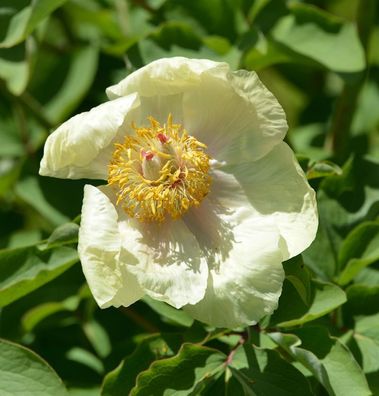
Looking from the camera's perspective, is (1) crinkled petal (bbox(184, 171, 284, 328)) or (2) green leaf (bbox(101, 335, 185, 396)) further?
(2) green leaf (bbox(101, 335, 185, 396))

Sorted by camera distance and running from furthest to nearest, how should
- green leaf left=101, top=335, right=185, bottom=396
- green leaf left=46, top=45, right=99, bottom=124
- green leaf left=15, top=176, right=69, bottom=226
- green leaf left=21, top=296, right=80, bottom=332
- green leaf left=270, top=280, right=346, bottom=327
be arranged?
green leaf left=46, top=45, right=99, bottom=124
green leaf left=15, top=176, right=69, bottom=226
green leaf left=21, top=296, right=80, bottom=332
green leaf left=101, top=335, right=185, bottom=396
green leaf left=270, top=280, right=346, bottom=327

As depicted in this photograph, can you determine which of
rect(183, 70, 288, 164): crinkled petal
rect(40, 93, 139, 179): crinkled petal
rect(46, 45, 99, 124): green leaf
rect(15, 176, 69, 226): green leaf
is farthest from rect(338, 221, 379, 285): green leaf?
rect(46, 45, 99, 124): green leaf

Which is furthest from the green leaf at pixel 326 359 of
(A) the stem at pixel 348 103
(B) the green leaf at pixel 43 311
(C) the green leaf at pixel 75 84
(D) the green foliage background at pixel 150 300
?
(C) the green leaf at pixel 75 84

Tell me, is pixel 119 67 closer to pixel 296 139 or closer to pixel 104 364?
pixel 296 139

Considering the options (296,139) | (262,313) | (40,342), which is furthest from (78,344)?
(296,139)

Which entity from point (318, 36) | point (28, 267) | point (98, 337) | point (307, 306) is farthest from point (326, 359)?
point (318, 36)

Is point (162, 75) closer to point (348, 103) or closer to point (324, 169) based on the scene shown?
point (324, 169)

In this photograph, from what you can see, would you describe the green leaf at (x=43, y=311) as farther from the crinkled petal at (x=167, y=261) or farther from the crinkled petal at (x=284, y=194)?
the crinkled petal at (x=284, y=194)

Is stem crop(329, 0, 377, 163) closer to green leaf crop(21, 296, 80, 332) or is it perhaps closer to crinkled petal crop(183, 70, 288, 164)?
crinkled petal crop(183, 70, 288, 164)
